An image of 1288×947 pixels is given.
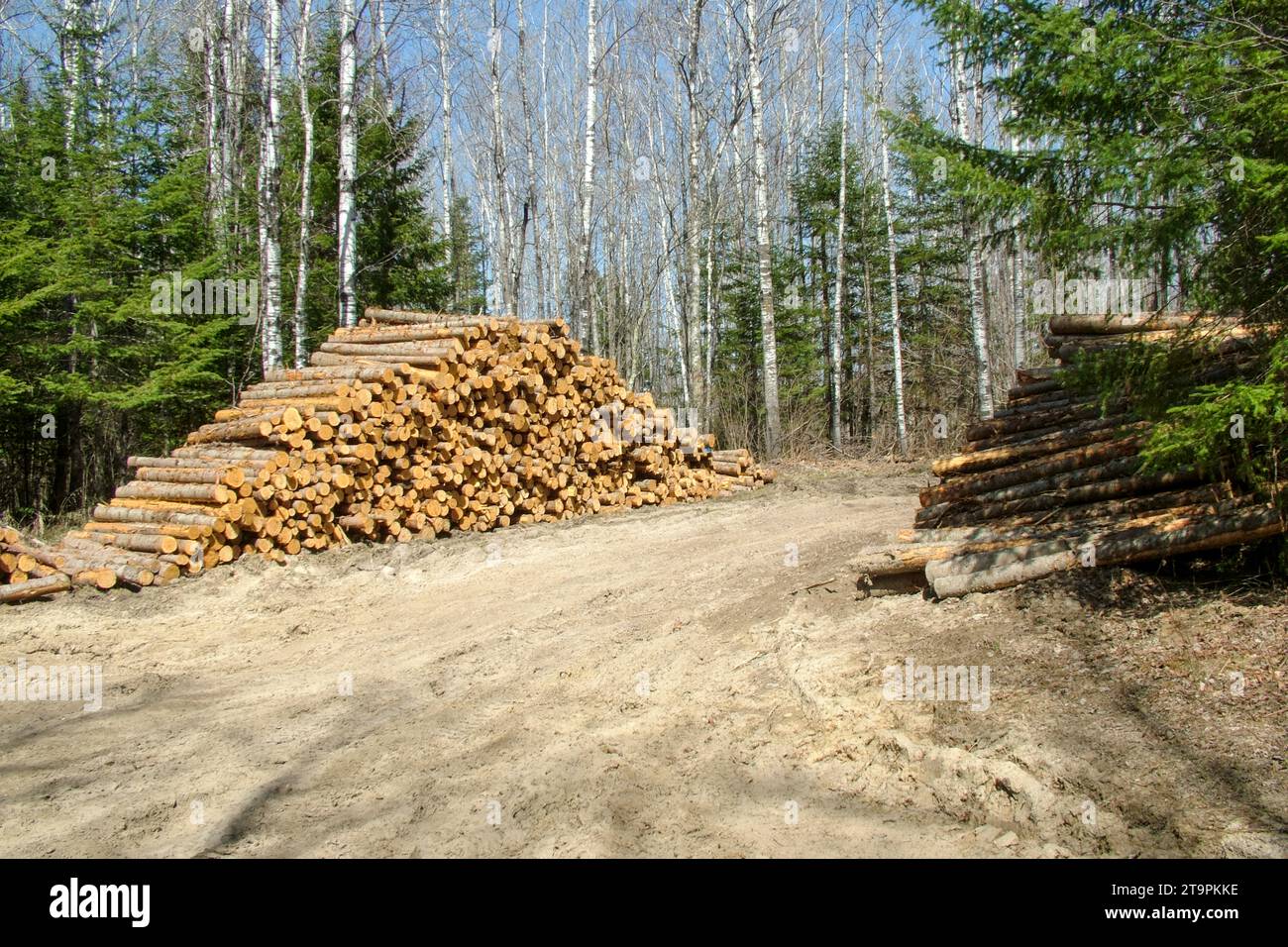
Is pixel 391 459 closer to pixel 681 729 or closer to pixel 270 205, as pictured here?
pixel 270 205

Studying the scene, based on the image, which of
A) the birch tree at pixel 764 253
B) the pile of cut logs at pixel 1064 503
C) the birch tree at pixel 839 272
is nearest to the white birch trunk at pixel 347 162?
the birch tree at pixel 764 253

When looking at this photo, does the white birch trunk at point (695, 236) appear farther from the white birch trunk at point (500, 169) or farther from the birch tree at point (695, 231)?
the white birch trunk at point (500, 169)

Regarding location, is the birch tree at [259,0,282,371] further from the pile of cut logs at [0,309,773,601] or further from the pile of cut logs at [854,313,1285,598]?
the pile of cut logs at [854,313,1285,598]

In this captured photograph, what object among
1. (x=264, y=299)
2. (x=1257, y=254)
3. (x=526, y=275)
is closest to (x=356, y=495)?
(x=264, y=299)

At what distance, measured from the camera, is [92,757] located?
18.5ft

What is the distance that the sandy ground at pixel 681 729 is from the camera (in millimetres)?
4199

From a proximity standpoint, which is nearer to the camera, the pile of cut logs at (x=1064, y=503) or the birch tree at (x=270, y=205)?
the pile of cut logs at (x=1064, y=503)

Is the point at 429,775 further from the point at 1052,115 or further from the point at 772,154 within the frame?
the point at 772,154

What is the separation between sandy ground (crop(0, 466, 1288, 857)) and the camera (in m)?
4.20

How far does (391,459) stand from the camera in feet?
37.2

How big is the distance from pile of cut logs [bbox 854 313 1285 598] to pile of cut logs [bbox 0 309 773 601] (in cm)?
598

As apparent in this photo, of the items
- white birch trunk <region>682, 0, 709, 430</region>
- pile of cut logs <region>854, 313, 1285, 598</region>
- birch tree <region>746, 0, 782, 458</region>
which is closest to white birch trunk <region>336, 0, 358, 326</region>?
birch tree <region>746, 0, 782, 458</region>

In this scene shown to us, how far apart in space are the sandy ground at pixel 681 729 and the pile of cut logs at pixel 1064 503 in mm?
238

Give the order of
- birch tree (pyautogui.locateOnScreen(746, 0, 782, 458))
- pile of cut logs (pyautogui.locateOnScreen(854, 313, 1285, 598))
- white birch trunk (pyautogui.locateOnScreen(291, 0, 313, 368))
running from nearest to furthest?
pile of cut logs (pyautogui.locateOnScreen(854, 313, 1285, 598)), white birch trunk (pyautogui.locateOnScreen(291, 0, 313, 368)), birch tree (pyautogui.locateOnScreen(746, 0, 782, 458))
